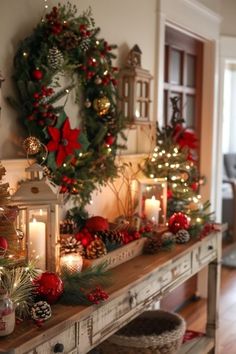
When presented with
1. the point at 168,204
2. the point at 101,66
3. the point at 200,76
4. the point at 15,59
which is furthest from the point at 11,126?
the point at 200,76

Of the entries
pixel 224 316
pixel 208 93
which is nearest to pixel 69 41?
pixel 208 93

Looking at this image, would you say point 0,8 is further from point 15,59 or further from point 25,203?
point 25,203

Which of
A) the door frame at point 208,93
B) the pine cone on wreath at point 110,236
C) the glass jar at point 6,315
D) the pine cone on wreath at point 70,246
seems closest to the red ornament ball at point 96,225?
the pine cone on wreath at point 110,236

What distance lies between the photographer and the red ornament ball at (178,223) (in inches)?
105

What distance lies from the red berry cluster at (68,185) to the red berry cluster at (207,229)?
787 millimetres

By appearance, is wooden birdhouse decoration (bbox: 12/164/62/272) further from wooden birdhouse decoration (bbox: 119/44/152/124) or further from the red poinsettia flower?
wooden birdhouse decoration (bbox: 119/44/152/124)

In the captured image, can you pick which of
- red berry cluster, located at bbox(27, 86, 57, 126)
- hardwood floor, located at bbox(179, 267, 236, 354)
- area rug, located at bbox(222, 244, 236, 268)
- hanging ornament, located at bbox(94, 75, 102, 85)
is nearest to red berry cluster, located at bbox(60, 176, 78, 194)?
red berry cluster, located at bbox(27, 86, 57, 126)

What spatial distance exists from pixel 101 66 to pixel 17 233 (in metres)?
1.04

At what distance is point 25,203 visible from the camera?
188 cm

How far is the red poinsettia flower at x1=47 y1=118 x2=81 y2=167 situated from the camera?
7.11 ft

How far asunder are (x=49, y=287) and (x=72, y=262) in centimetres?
24

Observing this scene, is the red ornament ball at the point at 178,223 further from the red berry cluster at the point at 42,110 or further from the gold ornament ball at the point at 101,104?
the red berry cluster at the point at 42,110

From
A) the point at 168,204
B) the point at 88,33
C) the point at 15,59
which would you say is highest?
the point at 88,33

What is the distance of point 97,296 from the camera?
5.71 ft
